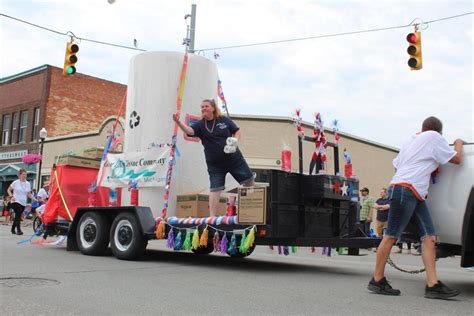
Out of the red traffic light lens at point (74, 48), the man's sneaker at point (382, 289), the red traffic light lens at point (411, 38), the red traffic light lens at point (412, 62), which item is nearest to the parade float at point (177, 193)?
the man's sneaker at point (382, 289)

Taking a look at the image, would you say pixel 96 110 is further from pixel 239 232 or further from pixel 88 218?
pixel 239 232

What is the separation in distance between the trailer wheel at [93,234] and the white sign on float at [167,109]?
2.07 ft

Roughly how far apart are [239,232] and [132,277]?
1605 mm

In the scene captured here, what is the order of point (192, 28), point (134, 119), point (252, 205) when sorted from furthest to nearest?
1. point (192, 28)
2. point (134, 119)
3. point (252, 205)

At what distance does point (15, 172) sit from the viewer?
34.6 m

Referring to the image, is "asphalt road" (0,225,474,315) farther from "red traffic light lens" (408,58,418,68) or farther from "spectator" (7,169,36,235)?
"spectator" (7,169,36,235)

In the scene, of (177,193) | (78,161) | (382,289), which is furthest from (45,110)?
(382,289)

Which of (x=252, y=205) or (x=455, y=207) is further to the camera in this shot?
(x=252, y=205)

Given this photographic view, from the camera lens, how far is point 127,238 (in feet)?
27.0

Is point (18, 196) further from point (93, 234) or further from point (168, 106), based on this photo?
point (168, 106)

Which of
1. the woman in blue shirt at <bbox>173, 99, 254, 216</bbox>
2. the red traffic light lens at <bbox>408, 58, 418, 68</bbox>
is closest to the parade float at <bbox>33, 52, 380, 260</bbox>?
the woman in blue shirt at <bbox>173, 99, 254, 216</bbox>

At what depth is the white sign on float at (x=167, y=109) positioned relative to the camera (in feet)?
29.1

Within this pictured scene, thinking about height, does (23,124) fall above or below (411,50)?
above

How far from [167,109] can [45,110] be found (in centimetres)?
2745
